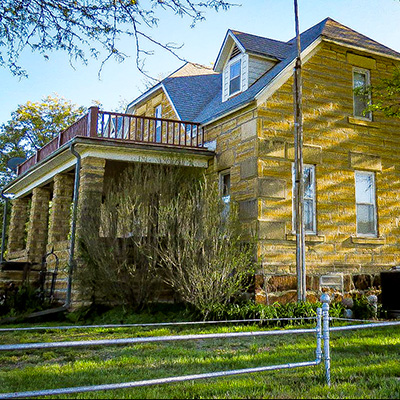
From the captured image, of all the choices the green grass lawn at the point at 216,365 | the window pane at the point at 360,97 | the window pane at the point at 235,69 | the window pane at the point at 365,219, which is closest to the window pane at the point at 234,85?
the window pane at the point at 235,69

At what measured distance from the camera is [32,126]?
31.0 meters

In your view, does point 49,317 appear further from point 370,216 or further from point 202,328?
point 370,216

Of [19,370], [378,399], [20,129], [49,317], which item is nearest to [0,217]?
[20,129]

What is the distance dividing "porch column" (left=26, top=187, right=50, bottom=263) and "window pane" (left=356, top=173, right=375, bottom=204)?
929 centimetres

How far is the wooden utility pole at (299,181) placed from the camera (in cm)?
1032

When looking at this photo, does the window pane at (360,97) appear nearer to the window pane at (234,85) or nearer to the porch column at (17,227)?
the window pane at (234,85)

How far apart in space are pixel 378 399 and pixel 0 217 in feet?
94.2

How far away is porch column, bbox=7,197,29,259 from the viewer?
18.1 meters

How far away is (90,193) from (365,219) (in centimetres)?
697

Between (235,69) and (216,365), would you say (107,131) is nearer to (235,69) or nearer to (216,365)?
(235,69)

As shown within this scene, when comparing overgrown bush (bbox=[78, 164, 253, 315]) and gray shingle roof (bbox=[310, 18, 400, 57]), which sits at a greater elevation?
gray shingle roof (bbox=[310, 18, 400, 57])

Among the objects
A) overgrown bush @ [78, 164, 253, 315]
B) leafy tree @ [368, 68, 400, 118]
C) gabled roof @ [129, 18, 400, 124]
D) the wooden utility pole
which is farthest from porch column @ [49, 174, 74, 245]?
leafy tree @ [368, 68, 400, 118]

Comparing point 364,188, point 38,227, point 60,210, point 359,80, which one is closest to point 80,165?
point 60,210

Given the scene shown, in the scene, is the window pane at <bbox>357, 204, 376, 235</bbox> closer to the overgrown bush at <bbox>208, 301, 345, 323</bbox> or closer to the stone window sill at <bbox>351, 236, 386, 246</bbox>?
the stone window sill at <bbox>351, 236, 386, 246</bbox>
